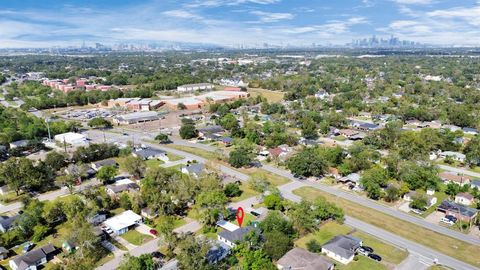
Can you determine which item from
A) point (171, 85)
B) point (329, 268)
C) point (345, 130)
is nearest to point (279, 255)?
point (329, 268)

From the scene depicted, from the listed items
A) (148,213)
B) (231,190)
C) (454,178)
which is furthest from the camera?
(454,178)

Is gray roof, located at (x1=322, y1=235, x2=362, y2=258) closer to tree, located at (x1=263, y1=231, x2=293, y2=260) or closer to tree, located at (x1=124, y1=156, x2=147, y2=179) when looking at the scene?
tree, located at (x1=263, y1=231, x2=293, y2=260)

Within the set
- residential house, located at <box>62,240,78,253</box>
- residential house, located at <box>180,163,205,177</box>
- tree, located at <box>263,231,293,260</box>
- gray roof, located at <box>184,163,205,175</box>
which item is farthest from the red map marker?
residential house, located at <box>62,240,78,253</box>

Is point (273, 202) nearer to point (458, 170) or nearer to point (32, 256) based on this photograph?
point (32, 256)

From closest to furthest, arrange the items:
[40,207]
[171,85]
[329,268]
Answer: [329,268] → [40,207] → [171,85]

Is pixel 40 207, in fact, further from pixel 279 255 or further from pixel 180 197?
pixel 279 255

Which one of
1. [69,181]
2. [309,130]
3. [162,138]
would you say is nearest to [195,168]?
[69,181]

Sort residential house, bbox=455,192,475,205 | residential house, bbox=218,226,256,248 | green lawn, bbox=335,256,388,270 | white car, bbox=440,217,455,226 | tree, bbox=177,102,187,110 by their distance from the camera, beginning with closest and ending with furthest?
green lawn, bbox=335,256,388,270
residential house, bbox=218,226,256,248
white car, bbox=440,217,455,226
residential house, bbox=455,192,475,205
tree, bbox=177,102,187,110
